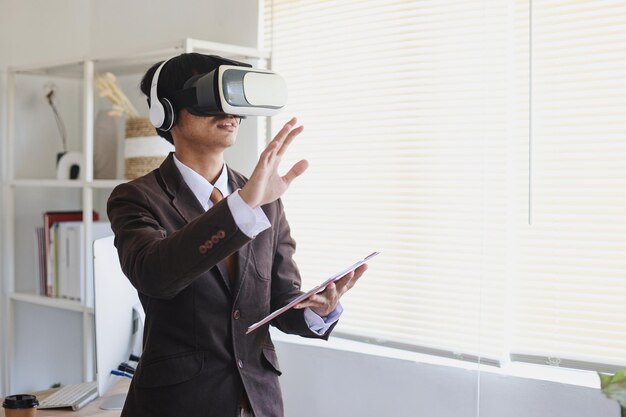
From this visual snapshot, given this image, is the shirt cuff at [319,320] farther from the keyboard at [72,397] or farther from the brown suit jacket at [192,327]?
the keyboard at [72,397]

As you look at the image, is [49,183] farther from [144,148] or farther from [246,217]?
[246,217]

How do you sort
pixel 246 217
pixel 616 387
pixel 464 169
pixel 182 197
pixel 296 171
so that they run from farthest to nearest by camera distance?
1. pixel 464 169
2. pixel 182 197
3. pixel 296 171
4. pixel 246 217
5. pixel 616 387

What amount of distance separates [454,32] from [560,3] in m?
0.32

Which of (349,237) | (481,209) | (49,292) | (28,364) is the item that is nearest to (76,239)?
(49,292)

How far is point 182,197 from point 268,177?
30 cm

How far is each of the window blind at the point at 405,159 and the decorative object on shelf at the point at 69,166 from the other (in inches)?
37.4

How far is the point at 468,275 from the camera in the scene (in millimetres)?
2316

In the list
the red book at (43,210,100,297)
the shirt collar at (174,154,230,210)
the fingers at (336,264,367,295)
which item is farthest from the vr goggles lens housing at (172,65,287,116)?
the red book at (43,210,100,297)

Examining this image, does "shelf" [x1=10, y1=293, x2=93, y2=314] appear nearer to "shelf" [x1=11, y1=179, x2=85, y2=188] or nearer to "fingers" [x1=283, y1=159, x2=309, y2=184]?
"shelf" [x1=11, y1=179, x2=85, y2=188]

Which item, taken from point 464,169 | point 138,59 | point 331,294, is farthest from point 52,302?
point 331,294

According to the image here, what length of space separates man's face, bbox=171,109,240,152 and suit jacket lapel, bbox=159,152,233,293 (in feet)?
0.22

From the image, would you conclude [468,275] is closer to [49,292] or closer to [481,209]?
[481,209]

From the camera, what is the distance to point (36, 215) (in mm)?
3447

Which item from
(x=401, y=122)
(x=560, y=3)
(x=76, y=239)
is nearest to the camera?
(x=560, y=3)
